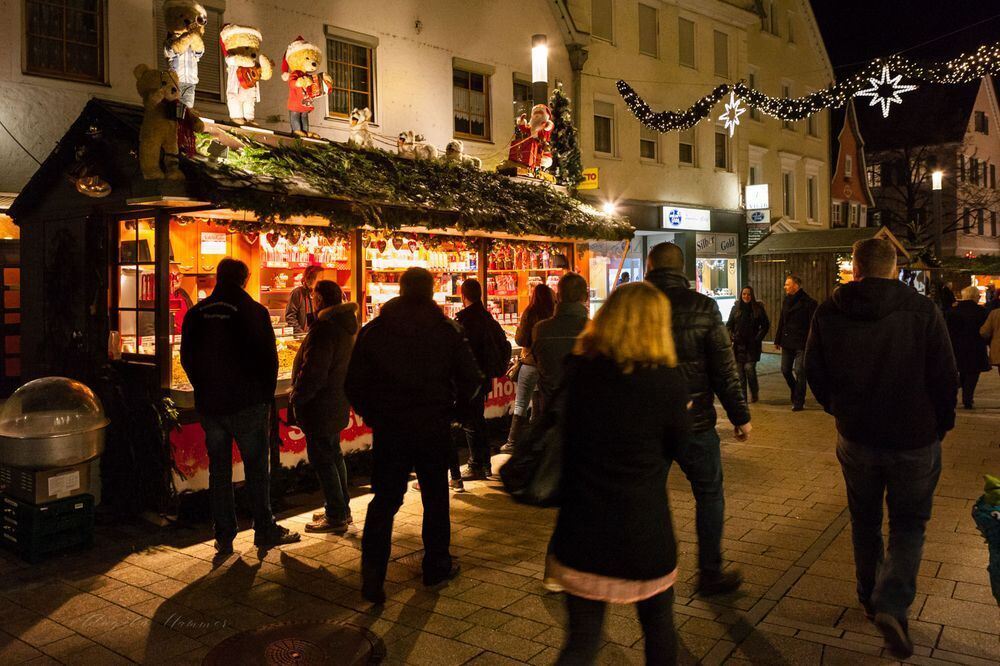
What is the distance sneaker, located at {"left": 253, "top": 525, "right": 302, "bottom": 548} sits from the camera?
251 inches

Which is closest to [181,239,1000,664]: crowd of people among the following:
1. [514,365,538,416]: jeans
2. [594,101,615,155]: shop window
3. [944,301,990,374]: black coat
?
[514,365,538,416]: jeans

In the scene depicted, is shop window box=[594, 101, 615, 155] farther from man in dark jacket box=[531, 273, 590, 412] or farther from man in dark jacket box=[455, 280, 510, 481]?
man in dark jacket box=[531, 273, 590, 412]

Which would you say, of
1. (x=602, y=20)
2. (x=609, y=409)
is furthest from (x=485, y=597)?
(x=602, y=20)

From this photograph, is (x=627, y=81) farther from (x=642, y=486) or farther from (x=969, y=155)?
(x=969, y=155)

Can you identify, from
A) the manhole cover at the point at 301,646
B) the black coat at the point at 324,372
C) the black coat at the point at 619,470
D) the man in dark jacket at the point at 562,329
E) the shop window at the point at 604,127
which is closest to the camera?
the black coat at the point at 619,470

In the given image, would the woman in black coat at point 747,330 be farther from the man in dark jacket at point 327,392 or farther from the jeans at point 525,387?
the man in dark jacket at point 327,392

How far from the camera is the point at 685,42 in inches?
926

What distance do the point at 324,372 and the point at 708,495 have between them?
3.05 m

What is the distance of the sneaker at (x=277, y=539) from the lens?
6371 millimetres

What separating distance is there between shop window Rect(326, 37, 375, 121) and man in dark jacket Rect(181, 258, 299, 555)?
25.7 feet

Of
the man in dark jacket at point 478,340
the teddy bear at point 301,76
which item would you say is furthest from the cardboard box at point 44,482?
the teddy bear at point 301,76

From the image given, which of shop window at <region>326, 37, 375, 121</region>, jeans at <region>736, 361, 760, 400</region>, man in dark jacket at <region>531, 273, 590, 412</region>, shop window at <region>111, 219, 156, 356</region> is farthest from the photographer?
shop window at <region>326, 37, 375, 121</region>

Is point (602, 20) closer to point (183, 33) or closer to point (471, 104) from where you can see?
point (471, 104)

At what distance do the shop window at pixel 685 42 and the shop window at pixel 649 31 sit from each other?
104 cm
